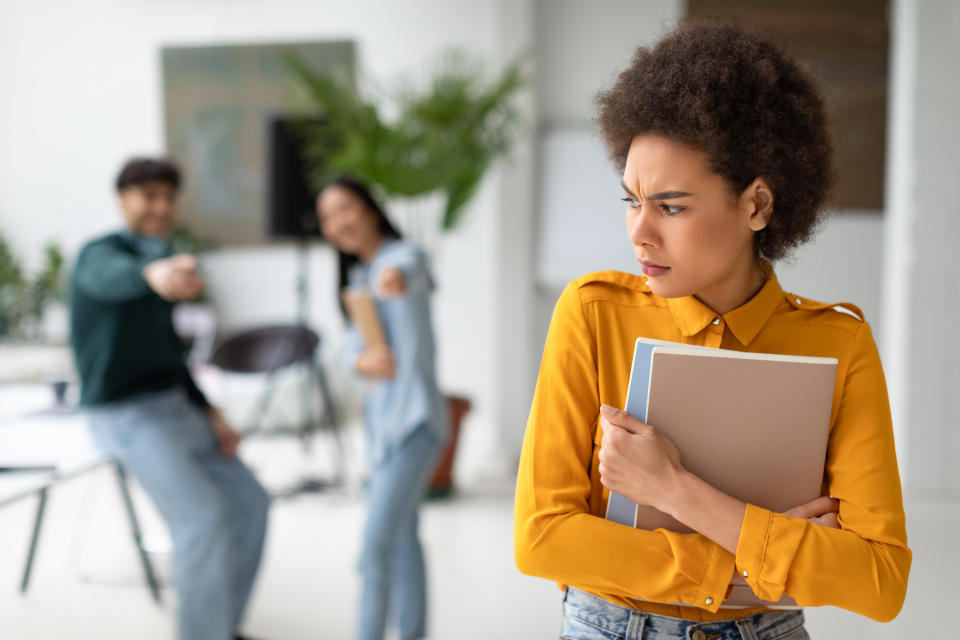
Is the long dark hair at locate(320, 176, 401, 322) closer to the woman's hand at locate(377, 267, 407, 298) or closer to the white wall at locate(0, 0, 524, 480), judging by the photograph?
the woman's hand at locate(377, 267, 407, 298)

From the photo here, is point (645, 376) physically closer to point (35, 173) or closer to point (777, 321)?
point (777, 321)

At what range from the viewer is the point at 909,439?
4523 millimetres

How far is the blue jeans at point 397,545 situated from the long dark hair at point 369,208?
0.57 meters

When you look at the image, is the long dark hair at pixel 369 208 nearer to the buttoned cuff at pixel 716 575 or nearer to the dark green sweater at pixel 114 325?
the dark green sweater at pixel 114 325

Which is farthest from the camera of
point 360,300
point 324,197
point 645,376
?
point 324,197

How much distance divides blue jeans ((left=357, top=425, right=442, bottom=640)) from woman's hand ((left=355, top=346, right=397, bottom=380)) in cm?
21

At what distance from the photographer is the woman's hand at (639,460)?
102 cm

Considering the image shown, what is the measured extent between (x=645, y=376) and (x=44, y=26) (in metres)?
7.53

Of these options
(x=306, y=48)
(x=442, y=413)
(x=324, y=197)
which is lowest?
(x=442, y=413)

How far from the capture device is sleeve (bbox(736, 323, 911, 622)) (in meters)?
1.02

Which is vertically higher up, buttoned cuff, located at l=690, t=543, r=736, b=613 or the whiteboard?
the whiteboard

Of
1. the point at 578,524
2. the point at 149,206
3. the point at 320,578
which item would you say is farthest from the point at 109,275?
the point at 578,524

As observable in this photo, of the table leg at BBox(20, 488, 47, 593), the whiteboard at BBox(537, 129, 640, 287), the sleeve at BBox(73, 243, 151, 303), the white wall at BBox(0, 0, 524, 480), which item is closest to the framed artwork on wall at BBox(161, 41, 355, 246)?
the white wall at BBox(0, 0, 524, 480)

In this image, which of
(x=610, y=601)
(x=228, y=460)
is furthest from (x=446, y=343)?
(x=610, y=601)
